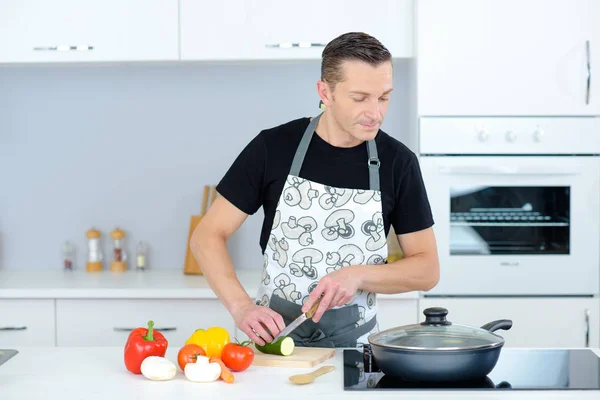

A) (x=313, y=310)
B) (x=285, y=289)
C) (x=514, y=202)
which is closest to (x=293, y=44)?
(x=514, y=202)

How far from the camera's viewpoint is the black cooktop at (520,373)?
5.58 ft

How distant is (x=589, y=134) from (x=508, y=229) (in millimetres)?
466

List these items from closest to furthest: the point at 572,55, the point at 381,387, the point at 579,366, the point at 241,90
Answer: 1. the point at 381,387
2. the point at 579,366
3. the point at 572,55
4. the point at 241,90

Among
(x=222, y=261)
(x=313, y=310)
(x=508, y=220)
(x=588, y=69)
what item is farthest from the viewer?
(x=508, y=220)

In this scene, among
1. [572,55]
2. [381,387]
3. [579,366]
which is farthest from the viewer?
[572,55]

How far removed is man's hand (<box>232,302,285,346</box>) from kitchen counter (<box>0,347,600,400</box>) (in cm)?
9

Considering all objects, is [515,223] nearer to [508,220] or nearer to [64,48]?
[508,220]

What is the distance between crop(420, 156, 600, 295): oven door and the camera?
3102 mm

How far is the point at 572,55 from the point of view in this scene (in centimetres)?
308

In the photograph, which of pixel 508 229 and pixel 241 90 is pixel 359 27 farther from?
pixel 508 229

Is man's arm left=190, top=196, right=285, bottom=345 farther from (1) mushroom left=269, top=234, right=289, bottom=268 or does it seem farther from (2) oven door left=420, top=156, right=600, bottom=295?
(2) oven door left=420, top=156, right=600, bottom=295

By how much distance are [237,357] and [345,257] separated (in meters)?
0.56

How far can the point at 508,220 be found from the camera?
3170mm

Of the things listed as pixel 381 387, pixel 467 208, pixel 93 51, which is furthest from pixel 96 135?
pixel 381 387
